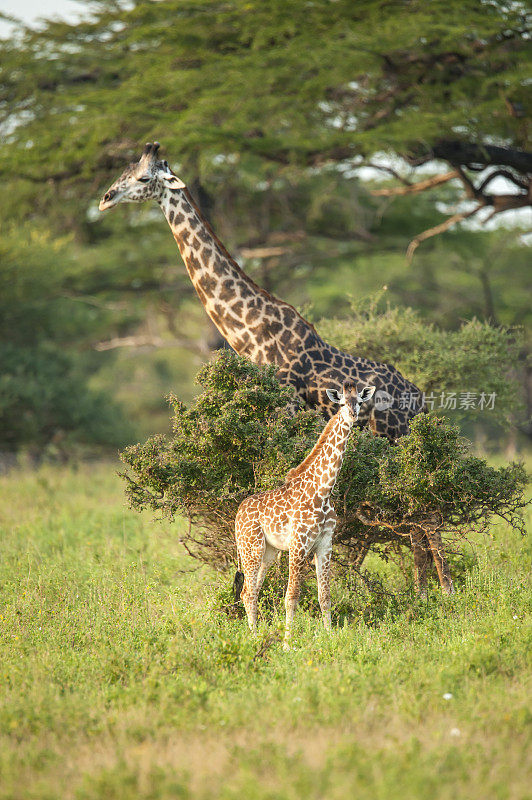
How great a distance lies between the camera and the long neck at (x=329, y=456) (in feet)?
21.9

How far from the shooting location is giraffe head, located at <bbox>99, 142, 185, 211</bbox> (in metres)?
8.73

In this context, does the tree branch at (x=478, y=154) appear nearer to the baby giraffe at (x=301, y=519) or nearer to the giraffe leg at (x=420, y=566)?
the giraffe leg at (x=420, y=566)

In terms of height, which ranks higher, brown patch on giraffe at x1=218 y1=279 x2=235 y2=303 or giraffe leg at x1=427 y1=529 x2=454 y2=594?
brown patch on giraffe at x1=218 y1=279 x2=235 y2=303

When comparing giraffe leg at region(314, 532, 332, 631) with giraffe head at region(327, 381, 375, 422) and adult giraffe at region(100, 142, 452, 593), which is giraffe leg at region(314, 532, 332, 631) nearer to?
giraffe head at region(327, 381, 375, 422)

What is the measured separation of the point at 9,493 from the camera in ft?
48.3

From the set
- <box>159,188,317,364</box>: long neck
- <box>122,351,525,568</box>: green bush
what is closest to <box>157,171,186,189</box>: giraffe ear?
<box>159,188,317,364</box>: long neck

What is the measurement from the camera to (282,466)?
292 inches

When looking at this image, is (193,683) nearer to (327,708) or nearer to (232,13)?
(327,708)

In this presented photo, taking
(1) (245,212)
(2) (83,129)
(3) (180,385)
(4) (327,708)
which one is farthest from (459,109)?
(3) (180,385)

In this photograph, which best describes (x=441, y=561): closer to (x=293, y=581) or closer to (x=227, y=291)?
(x=293, y=581)

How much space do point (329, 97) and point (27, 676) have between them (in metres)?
12.8

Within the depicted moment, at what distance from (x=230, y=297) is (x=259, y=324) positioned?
0.49 m

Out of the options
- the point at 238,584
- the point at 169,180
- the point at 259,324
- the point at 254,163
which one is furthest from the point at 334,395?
the point at 254,163

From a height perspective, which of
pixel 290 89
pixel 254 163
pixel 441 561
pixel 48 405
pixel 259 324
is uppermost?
pixel 290 89
